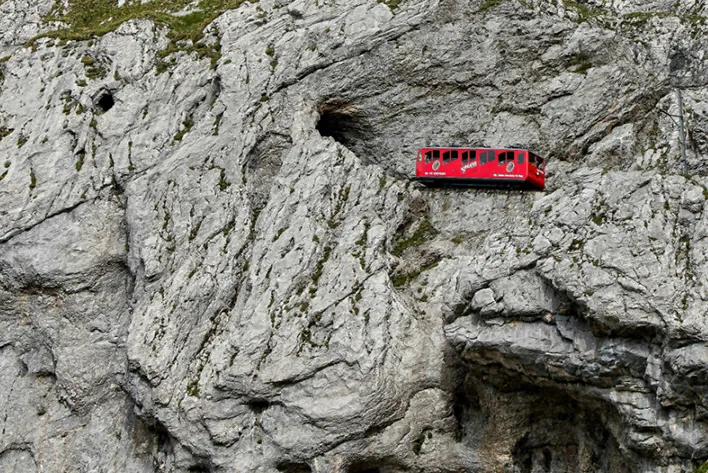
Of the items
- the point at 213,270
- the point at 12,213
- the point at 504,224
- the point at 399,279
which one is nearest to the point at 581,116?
the point at 504,224

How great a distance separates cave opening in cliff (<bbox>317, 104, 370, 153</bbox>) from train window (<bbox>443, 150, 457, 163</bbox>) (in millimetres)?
4181

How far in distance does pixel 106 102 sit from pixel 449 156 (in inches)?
628

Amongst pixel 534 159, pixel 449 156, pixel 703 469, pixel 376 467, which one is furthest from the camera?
pixel 449 156

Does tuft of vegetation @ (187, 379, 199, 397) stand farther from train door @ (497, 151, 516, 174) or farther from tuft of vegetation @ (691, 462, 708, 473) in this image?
tuft of vegetation @ (691, 462, 708, 473)

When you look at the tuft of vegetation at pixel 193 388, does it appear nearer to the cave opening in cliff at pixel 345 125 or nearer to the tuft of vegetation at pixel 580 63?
the cave opening in cliff at pixel 345 125

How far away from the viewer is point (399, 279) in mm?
33969

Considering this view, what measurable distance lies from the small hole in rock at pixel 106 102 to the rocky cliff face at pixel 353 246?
0.11m

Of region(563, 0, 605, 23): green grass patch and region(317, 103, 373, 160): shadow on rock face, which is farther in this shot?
region(317, 103, 373, 160): shadow on rock face

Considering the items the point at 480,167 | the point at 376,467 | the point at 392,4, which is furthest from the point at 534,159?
the point at 376,467

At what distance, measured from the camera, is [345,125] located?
39.5 meters

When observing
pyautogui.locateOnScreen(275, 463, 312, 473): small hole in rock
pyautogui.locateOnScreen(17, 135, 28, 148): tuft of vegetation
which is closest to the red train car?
pyautogui.locateOnScreen(275, 463, 312, 473): small hole in rock

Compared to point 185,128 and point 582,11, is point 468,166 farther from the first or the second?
point 185,128

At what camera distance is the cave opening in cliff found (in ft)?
127

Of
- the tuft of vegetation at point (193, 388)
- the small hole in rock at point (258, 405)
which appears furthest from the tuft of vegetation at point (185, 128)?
the small hole in rock at point (258, 405)
